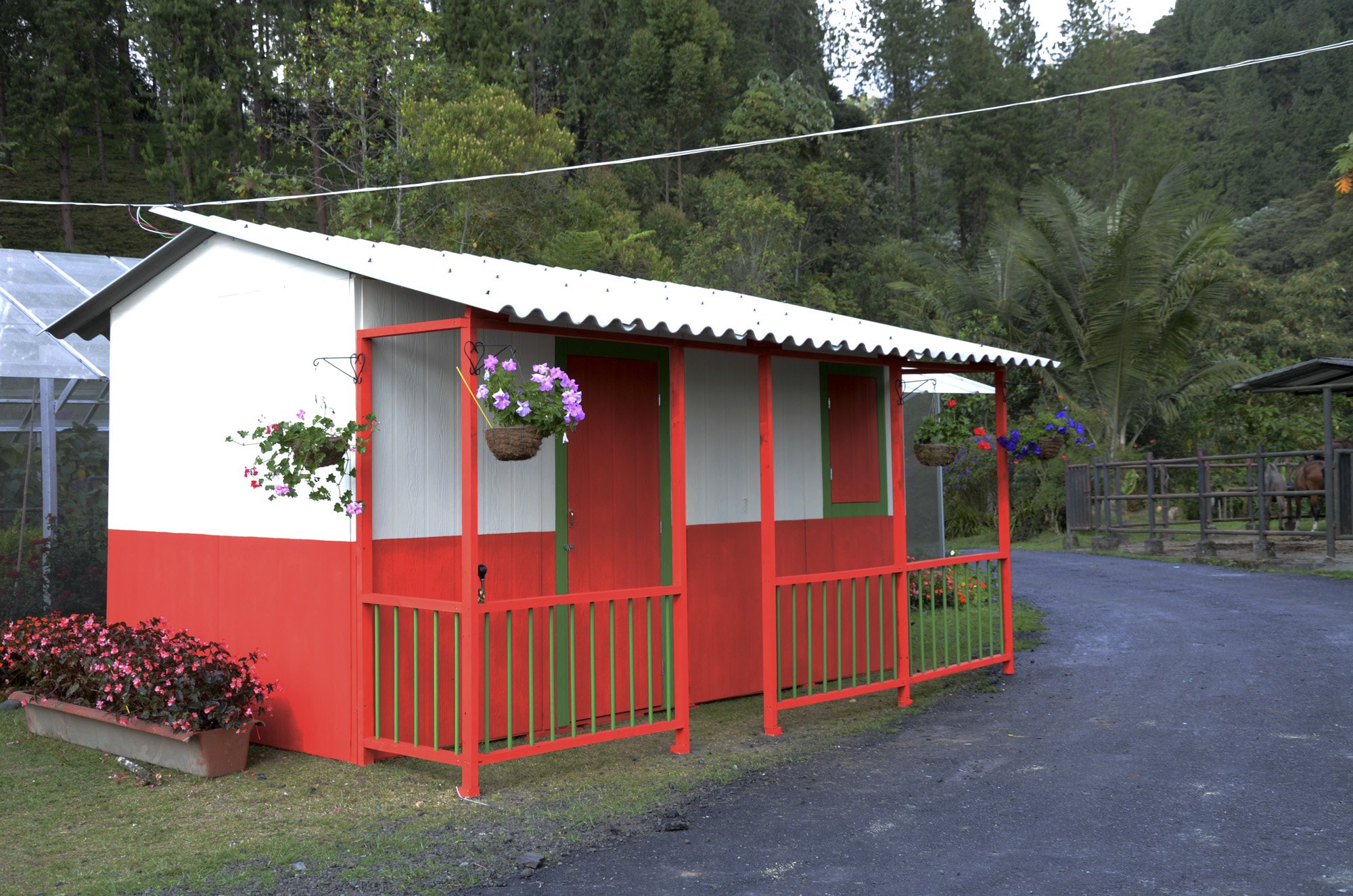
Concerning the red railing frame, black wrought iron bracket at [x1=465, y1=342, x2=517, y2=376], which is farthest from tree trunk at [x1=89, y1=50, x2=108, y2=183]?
the red railing frame

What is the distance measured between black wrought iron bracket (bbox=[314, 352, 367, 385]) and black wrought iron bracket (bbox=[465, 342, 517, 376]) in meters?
0.60

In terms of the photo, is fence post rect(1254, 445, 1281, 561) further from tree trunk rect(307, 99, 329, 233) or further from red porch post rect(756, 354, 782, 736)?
tree trunk rect(307, 99, 329, 233)

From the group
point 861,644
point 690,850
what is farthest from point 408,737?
point 861,644

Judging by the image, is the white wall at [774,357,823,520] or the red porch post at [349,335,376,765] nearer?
the red porch post at [349,335,376,765]

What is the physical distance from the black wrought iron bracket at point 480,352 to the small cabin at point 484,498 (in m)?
0.02

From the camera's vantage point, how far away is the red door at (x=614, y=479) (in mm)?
7125

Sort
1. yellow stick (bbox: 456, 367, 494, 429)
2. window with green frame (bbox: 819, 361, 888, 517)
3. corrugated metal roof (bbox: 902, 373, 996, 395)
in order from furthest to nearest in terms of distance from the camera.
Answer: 1. corrugated metal roof (bbox: 902, 373, 996, 395)
2. window with green frame (bbox: 819, 361, 888, 517)
3. yellow stick (bbox: 456, 367, 494, 429)

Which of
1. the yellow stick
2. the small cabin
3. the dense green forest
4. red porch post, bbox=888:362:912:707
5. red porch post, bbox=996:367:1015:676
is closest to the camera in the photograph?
A: the yellow stick

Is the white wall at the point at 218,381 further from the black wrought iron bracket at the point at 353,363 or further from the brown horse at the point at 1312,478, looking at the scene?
the brown horse at the point at 1312,478

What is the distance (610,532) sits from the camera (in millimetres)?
7312

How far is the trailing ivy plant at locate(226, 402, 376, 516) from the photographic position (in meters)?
5.79

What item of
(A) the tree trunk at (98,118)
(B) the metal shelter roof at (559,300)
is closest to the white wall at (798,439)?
(B) the metal shelter roof at (559,300)

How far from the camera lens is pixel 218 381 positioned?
7020 mm

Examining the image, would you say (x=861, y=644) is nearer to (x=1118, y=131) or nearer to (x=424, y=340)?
(x=424, y=340)
